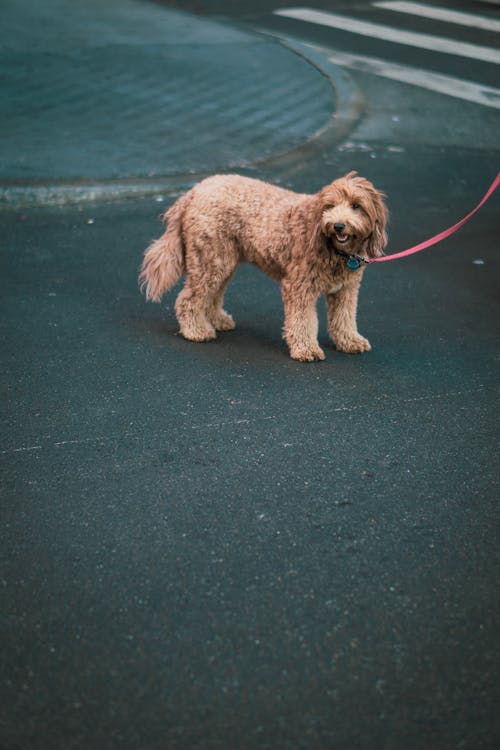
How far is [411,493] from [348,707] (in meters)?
1.48

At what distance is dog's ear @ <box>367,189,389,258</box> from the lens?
5215 millimetres

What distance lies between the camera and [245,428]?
4984 mm

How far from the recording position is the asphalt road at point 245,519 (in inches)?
125

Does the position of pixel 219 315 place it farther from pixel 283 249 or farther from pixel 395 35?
pixel 395 35

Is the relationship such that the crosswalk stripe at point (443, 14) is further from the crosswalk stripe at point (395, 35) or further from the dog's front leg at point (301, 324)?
the dog's front leg at point (301, 324)

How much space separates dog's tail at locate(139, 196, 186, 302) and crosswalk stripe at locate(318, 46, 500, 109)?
23.4ft

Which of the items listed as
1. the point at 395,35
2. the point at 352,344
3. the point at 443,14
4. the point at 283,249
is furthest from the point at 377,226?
the point at 443,14

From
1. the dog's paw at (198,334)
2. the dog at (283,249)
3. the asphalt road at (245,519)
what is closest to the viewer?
the asphalt road at (245,519)

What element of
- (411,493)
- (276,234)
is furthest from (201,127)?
(411,493)

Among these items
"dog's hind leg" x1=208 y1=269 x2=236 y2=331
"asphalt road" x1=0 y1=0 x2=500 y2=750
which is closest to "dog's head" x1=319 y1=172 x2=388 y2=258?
"asphalt road" x1=0 y1=0 x2=500 y2=750

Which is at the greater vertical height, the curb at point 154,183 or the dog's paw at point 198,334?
the curb at point 154,183

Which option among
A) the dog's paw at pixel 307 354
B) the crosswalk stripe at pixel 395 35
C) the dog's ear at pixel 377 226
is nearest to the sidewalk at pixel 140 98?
the crosswalk stripe at pixel 395 35

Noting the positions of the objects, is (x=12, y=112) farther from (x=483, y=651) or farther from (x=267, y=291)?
(x=483, y=651)

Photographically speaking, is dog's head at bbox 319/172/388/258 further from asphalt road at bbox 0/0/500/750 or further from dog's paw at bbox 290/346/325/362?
asphalt road at bbox 0/0/500/750
